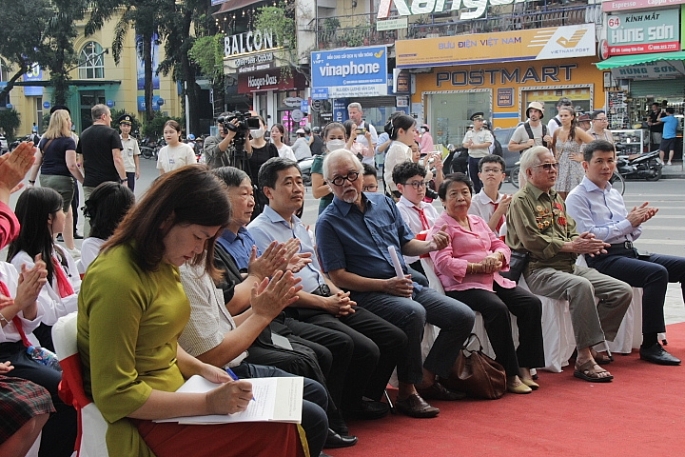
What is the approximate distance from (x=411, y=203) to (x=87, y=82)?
160 feet

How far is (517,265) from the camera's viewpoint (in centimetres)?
576

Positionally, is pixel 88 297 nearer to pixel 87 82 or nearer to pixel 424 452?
pixel 424 452

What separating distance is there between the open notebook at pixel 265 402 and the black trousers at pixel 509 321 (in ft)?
7.91

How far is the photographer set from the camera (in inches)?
312

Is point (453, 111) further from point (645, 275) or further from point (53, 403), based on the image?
point (53, 403)

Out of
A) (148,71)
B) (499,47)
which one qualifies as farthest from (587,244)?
(148,71)

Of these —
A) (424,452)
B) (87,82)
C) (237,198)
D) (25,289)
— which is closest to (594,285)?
(424,452)

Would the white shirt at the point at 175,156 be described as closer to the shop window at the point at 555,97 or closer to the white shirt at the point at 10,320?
the white shirt at the point at 10,320

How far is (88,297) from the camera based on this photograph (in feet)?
8.74

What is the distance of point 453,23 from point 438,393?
22.7 metres

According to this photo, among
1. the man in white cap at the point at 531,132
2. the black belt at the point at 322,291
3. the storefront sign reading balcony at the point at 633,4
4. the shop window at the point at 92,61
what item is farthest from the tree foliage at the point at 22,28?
the black belt at the point at 322,291

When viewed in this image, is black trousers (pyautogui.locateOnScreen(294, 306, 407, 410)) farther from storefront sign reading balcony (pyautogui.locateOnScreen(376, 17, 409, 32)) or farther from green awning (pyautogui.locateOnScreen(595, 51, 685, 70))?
storefront sign reading balcony (pyautogui.locateOnScreen(376, 17, 409, 32))

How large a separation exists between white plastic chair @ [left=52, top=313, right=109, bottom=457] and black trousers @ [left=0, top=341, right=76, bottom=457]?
2.69 feet

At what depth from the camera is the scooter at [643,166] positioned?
18.8 m
